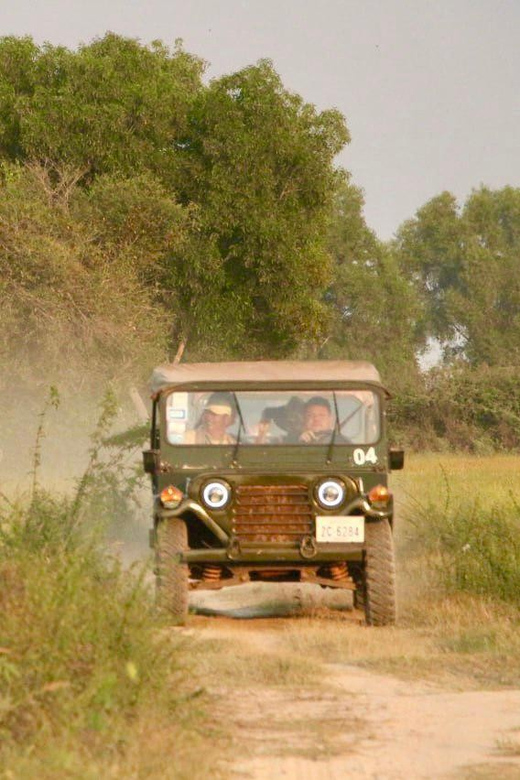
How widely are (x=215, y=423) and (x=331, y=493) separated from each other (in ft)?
3.41

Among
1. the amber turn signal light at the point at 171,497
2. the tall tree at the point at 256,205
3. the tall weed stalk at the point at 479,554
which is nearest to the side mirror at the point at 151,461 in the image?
the amber turn signal light at the point at 171,497

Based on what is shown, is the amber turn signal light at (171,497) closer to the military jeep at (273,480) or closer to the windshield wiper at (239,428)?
the military jeep at (273,480)

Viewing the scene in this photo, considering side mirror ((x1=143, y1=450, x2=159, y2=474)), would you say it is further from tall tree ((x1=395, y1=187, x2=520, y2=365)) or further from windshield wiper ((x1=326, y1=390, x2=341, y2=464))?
tall tree ((x1=395, y1=187, x2=520, y2=365))

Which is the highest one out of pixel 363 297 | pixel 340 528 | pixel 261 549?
pixel 363 297

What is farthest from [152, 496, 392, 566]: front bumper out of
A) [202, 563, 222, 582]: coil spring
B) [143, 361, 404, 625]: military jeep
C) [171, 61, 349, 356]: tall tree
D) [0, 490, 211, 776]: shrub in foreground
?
[171, 61, 349, 356]: tall tree

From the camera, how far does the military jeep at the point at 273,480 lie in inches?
478

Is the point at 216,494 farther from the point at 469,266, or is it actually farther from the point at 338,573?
the point at 469,266

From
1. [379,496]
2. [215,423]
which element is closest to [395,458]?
[379,496]

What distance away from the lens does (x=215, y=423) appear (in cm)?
1266

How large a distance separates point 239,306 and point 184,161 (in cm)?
307

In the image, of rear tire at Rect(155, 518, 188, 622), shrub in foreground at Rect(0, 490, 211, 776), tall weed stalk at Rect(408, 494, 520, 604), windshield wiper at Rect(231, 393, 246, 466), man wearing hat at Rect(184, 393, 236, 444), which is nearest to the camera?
shrub in foreground at Rect(0, 490, 211, 776)

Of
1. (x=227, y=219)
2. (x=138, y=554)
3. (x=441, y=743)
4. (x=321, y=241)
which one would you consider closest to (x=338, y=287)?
(x=321, y=241)

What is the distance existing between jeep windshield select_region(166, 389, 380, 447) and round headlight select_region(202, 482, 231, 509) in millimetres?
469

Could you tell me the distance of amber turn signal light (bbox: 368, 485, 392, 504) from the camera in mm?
12328
